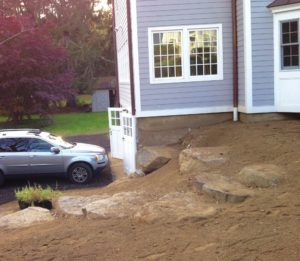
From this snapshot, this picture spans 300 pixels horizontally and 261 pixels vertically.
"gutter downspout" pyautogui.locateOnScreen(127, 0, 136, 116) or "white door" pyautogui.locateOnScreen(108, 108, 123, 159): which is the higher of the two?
"gutter downspout" pyautogui.locateOnScreen(127, 0, 136, 116)

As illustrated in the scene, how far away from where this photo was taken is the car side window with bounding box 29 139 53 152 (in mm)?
15461

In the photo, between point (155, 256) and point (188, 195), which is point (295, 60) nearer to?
point (188, 195)

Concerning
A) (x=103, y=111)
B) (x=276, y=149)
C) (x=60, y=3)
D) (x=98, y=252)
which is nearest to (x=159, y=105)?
(x=276, y=149)

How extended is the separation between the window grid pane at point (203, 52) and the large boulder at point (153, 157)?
226cm

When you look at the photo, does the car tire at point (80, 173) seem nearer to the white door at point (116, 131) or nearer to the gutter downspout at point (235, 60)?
the white door at point (116, 131)

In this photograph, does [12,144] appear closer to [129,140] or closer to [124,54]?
[129,140]

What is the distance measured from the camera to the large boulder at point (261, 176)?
24.2ft

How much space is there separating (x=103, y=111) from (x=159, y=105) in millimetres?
32823

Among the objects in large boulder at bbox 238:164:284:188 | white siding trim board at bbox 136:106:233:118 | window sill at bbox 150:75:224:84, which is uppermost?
window sill at bbox 150:75:224:84

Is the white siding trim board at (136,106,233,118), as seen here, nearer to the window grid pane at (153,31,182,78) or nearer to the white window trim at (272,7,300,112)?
the window grid pane at (153,31,182,78)

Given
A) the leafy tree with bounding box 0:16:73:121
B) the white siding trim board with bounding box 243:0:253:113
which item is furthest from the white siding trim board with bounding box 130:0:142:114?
the leafy tree with bounding box 0:16:73:121

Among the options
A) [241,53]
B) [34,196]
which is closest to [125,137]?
[241,53]

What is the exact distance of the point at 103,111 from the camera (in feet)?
151

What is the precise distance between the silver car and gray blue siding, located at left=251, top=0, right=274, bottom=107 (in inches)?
220
